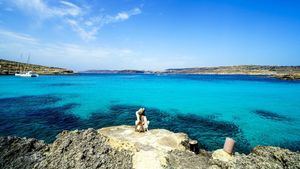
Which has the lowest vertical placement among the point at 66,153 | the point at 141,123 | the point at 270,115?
the point at 270,115

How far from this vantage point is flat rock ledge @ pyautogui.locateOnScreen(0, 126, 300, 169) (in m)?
8.26

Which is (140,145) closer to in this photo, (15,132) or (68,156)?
A: (68,156)

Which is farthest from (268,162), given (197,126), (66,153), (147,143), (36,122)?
(36,122)

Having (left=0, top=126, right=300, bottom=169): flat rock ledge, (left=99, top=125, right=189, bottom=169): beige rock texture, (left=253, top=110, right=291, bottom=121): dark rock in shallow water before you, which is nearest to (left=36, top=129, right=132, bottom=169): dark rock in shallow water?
(left=0, top=126, right=300, bottom=169): flat rock ledge

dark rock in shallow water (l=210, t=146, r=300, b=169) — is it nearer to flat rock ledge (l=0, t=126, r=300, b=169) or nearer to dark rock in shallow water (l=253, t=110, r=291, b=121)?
flat rock ledge (l=0, t=126, r=300, b=169)

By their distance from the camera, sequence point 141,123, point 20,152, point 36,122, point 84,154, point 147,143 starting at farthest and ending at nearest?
1. point 36,122
2. point 141,123
3. point 147,143
4. point 20,152
5. point 84,154

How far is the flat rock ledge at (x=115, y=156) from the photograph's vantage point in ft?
27.1

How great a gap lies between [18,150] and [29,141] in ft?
2.31

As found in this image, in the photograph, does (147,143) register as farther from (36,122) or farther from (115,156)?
(36,122)

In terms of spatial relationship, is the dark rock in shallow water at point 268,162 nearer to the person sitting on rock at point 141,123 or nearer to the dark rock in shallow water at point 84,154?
the dark rock in shallow water at point 84,154

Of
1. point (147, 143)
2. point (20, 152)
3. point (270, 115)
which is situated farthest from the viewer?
point (270, 115)

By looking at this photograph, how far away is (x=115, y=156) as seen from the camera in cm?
919

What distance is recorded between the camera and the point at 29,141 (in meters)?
10.0

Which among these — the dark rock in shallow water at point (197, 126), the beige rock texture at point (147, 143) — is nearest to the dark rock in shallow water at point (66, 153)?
the beige rock texture at point (147, 143)
